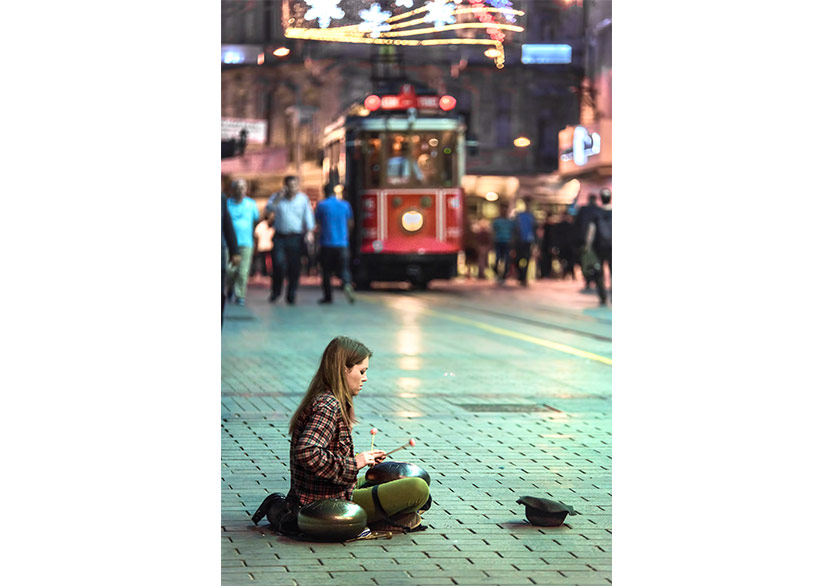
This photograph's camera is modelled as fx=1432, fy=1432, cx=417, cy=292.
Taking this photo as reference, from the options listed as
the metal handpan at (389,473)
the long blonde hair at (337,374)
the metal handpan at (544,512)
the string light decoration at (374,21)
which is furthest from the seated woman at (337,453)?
the string light decoration at (374,21)

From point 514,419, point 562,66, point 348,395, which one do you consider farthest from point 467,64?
point 348,395

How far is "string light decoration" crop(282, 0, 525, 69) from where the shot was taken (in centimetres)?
736

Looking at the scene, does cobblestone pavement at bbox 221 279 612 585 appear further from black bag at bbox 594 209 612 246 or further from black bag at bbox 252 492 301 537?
black bag at bbox 594 209 612 246

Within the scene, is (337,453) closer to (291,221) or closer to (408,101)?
(291,221)

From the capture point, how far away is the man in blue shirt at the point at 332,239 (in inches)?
861

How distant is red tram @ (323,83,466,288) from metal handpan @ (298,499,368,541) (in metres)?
21.2

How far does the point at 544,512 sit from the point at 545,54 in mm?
50302

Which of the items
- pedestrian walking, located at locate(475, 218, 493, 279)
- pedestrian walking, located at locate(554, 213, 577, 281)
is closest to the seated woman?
pedestrian walking, located at locate(554, 213, 577, 281)

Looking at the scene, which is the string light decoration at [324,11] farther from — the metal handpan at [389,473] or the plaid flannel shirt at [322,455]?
the metal handpan at [389,473]

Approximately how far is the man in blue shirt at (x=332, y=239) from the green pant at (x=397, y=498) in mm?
15651

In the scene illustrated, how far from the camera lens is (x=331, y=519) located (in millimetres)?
5941
